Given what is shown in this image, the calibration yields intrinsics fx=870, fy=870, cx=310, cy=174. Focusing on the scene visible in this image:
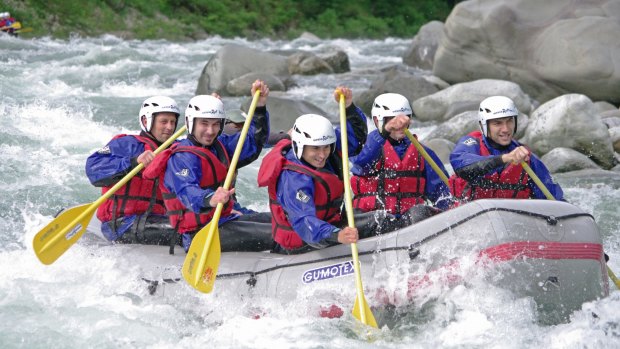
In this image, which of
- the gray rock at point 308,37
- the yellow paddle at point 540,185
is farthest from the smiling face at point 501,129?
the gray rock at point 308,37

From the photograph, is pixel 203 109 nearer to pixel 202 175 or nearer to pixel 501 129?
pixel 202 175

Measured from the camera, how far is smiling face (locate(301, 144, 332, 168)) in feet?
19.2

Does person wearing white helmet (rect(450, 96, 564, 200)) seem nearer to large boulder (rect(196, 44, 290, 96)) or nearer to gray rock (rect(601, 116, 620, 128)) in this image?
gray rock (rect(601, 116, 620, 128))

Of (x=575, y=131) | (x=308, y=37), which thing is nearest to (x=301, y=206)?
(x=575, y=131)

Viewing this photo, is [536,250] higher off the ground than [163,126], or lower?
lower

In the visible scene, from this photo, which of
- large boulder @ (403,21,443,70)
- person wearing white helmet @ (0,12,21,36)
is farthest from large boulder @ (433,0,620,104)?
person wearing white helmet @ (0,12,21,36)

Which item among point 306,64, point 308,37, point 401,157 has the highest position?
point 308,37

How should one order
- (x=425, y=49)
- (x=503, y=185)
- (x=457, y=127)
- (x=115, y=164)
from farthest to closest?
(x=425, y=49) → (x=457, y=127) → (x=115, y=164) → (x=503, y=185)

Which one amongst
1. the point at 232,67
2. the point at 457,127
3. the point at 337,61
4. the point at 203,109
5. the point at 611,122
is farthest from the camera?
the point at 337,61

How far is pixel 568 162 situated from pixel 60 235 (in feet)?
21.8

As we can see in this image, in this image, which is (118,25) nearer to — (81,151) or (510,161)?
(81,151)

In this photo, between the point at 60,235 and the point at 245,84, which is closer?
the point at 60,235

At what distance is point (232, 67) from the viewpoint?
1584 centimetres

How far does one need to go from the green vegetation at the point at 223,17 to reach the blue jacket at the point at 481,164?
16.6 metres
